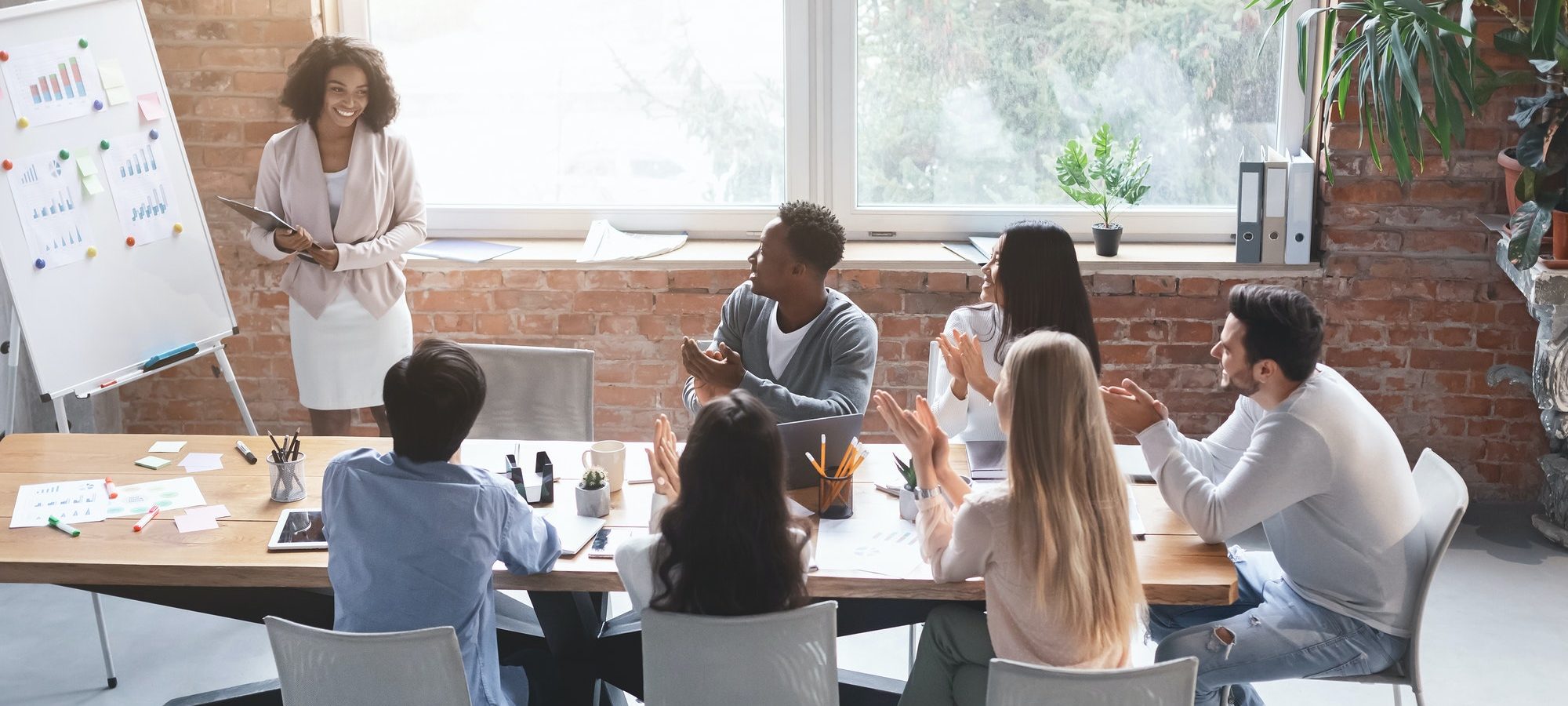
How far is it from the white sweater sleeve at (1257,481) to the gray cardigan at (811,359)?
2.81ft

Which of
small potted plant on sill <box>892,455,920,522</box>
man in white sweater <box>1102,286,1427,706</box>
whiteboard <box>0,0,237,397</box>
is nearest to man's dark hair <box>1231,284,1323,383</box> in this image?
man in white sweater <box>1102,286,1427,706</box>

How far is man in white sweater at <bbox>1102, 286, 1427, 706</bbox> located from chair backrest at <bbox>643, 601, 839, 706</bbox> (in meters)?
0.87

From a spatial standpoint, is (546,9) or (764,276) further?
(546,9)

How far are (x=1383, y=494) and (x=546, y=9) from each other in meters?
3.22

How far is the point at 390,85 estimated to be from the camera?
4020 mm

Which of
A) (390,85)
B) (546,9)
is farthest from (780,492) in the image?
(546,9)

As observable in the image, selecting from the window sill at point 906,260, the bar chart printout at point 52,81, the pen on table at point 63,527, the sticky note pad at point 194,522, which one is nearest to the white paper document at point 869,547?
the sticky note pad at point 194,522

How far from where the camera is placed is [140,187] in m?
3.96

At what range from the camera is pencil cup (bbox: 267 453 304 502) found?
2.78 m

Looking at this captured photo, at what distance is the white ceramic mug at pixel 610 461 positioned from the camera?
9.21 ft

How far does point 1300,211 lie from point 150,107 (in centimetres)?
361

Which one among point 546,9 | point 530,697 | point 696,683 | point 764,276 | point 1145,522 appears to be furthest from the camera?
point 546,9

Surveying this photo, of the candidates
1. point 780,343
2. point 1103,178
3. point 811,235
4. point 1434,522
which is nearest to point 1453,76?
point 1103,178

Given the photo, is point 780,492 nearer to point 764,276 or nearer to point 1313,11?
point 764,276
